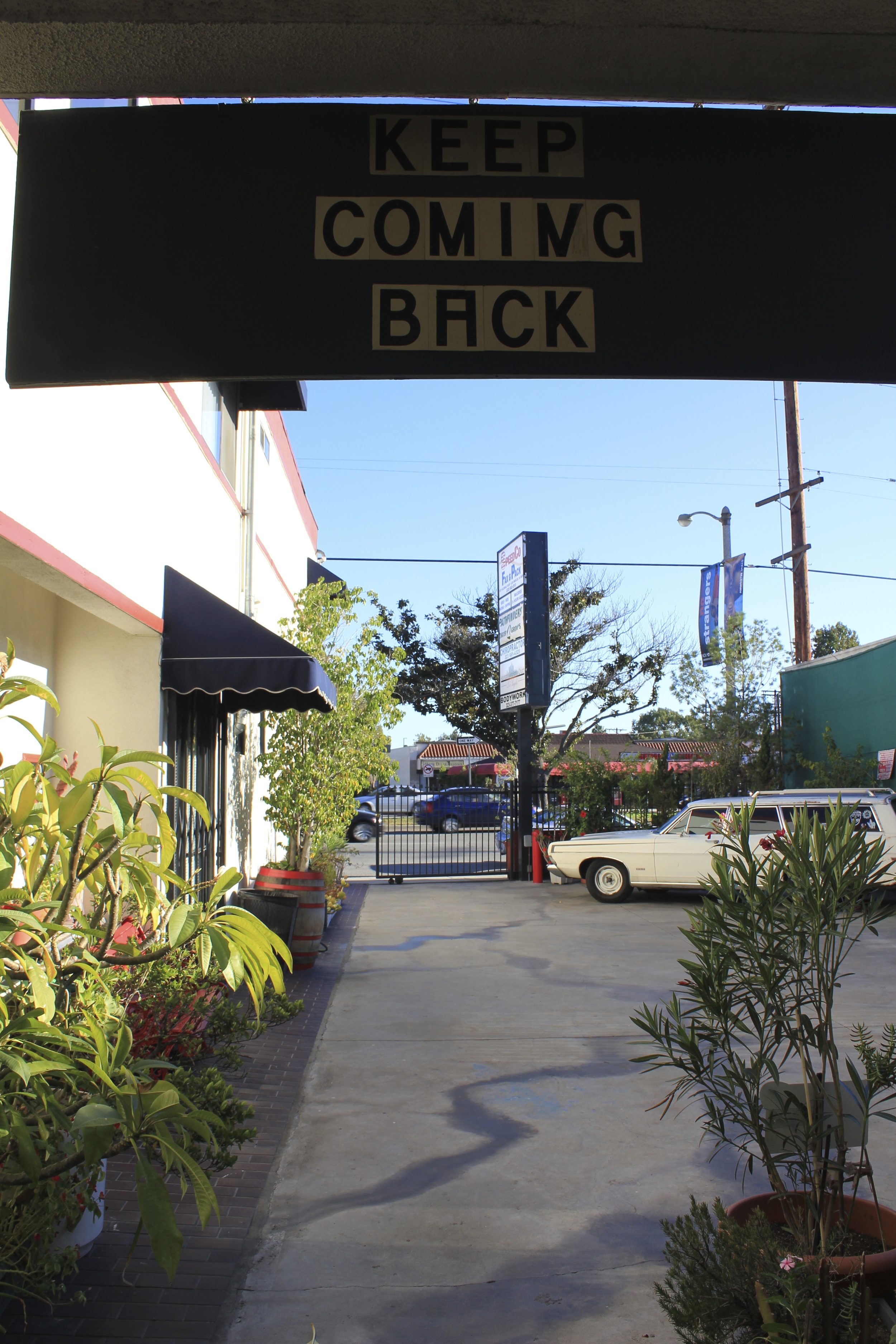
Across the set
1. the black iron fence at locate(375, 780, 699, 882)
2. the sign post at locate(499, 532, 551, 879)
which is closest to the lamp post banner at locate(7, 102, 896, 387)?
the black iron fence at locate(375, 780, 699, 882)

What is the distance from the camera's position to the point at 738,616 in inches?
830

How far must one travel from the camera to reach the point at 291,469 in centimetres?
1712

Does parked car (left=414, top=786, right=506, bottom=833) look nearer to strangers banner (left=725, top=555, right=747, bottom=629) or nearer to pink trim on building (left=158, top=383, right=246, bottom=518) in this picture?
strangers banner (left=725, top=555, right=747, bottom=629)

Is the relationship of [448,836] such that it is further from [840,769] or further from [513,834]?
[840,769]

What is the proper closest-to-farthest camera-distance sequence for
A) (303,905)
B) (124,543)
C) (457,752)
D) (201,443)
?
(124,543) → (201,443) → (303,905) → (457,752)

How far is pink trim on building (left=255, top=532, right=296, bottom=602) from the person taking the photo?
12945mm

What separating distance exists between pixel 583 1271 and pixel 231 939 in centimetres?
232

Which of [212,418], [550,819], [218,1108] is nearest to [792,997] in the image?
[218,1108]

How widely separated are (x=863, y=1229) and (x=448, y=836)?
28126 mm

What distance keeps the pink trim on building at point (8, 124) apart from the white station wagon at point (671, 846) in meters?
11.1

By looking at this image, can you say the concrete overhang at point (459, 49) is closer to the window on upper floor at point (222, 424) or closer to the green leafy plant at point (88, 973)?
the green leafy plant at point (88, 973)

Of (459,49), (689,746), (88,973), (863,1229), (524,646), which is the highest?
(524,646)

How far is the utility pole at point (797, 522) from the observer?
20.5 metres

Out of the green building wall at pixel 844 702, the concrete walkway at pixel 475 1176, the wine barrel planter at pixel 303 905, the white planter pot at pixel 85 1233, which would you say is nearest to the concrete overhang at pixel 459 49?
the white planter pot at pixel 85 1233
